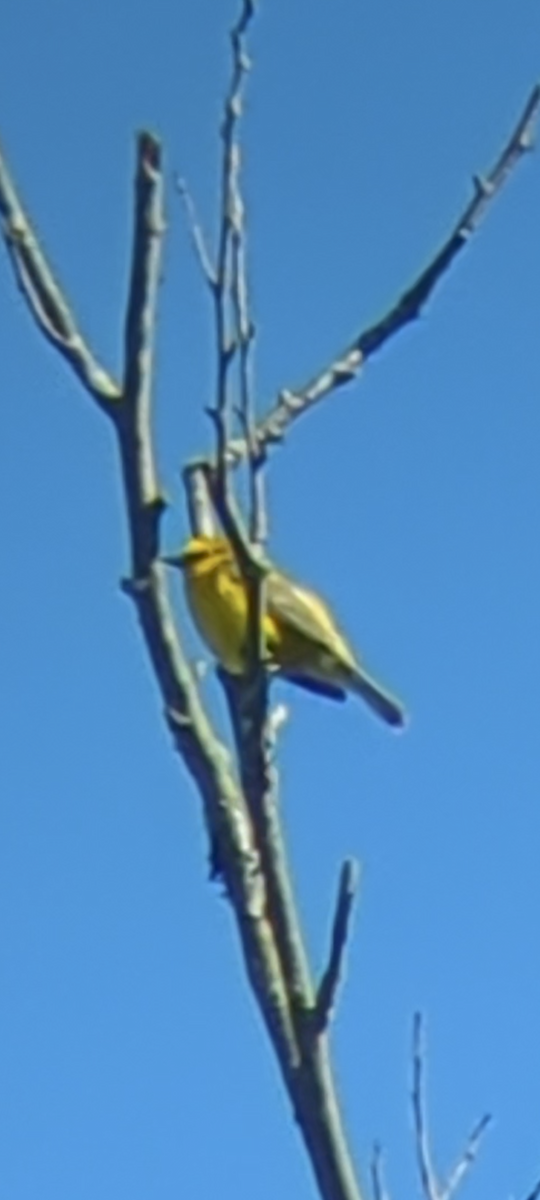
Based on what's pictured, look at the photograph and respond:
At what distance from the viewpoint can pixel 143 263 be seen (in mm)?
1485

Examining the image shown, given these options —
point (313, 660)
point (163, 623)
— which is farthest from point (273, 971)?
point (313, 660)

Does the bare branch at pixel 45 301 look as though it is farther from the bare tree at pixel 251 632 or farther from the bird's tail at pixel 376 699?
the bird's tail at pixel 376 699

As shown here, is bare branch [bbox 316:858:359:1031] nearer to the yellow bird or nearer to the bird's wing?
the yellow bird

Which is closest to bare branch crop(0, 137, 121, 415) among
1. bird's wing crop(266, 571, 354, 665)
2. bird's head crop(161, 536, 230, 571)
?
bird's head crop(161, 536, 230, 571)

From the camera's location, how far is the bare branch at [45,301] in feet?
5.10

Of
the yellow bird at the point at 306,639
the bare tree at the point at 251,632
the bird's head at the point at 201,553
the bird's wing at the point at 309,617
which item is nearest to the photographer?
the bare tree at the point at 251,632

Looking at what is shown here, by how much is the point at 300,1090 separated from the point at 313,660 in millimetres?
5304

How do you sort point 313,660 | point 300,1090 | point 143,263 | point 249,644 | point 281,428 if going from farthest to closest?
point 313,660, point 281,428, point 249,644, point 143,263, point 300,1090


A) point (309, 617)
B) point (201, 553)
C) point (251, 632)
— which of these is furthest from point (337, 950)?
point (309, 617)

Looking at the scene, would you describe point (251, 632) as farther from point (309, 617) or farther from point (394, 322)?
point (309, 617)

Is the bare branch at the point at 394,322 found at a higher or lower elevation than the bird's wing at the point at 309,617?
lower

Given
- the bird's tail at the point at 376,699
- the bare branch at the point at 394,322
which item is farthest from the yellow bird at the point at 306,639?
the bare branch at the point at 394,322

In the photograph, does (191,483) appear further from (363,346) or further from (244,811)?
(244,811)

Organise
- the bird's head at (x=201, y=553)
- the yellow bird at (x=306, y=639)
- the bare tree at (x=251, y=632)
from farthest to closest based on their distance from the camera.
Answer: the yellow bird at (x=306, y=639) < the bird's head at (x=201, y=553) < the bare tree at (x=251, y=632)
